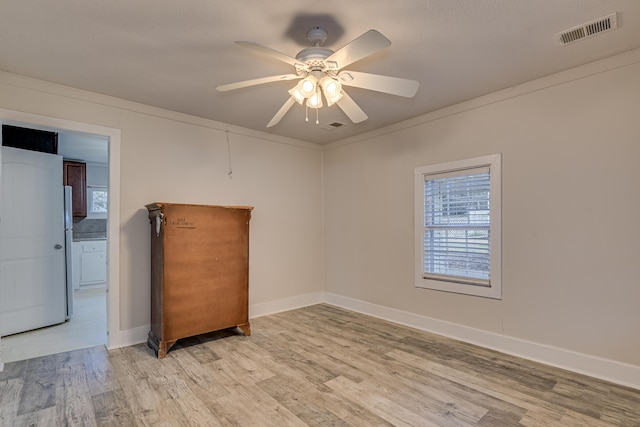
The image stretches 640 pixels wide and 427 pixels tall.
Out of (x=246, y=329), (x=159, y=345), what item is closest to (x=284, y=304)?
(x=246, y=329)

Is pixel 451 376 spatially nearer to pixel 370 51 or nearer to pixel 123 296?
pixel 370 51

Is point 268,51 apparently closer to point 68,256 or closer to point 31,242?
point 31,242

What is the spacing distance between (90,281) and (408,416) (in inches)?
253

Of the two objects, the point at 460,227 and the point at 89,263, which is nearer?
the point at 460,227

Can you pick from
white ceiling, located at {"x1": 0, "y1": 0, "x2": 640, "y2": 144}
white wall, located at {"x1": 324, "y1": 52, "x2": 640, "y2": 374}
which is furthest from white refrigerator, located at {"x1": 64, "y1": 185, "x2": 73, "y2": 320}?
white wall, located at {"x1": 324, "y1": 52, "x2": 640, "y2": 374}

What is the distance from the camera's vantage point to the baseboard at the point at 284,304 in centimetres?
419

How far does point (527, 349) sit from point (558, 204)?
1.30 meters

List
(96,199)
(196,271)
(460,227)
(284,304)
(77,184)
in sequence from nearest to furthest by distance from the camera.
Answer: (196,271)
(460,227)
(284,304)
(77,184)
(96,199)

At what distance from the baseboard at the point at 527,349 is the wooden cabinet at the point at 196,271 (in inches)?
72.3

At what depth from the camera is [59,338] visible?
342cm

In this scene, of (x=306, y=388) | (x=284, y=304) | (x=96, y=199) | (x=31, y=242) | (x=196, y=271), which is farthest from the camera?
(x=96, y=199)

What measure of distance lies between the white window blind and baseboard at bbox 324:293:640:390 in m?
0.50

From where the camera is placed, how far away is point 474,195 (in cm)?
328

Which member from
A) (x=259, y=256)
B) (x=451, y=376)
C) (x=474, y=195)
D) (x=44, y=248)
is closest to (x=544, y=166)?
(x=474, y=195)
